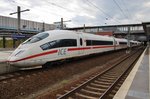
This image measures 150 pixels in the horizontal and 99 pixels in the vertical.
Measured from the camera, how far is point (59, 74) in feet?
41.1

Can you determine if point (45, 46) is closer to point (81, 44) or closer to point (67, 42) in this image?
point (67, 42)

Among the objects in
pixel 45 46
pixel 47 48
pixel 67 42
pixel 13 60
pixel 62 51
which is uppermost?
pixel 67 42

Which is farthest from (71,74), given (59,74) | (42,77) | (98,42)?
(98,42)

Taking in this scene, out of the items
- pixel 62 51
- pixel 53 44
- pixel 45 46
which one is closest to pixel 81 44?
pixel 62 51

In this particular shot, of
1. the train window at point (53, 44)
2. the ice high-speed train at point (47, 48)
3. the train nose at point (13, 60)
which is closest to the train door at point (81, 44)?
the ice high-speed train at point (47, 48)

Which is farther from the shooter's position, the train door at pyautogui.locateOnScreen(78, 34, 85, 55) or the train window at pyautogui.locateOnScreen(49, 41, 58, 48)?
the train door at pyautogui.locateOnScreen(78, 34, 85, 55)

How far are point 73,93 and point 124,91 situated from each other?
200 centimetres

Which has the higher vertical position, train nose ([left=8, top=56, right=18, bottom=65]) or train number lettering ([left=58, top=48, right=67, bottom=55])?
train number lettering ([left=58, top=48, right=67, bottom=55])

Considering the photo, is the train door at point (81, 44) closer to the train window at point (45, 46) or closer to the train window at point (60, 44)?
the train window at point (60, 44)

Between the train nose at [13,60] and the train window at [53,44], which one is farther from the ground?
the train window at [53,44]

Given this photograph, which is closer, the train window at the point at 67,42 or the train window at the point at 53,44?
the train window at the point at 53,44

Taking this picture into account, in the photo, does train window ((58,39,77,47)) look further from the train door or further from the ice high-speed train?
the train door

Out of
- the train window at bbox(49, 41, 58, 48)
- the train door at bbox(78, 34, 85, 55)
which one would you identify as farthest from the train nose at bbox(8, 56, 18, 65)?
the train door at bbox(78, 34, 85, 55)

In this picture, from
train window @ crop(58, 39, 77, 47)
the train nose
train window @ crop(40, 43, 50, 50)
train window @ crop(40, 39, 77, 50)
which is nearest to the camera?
the train nose
